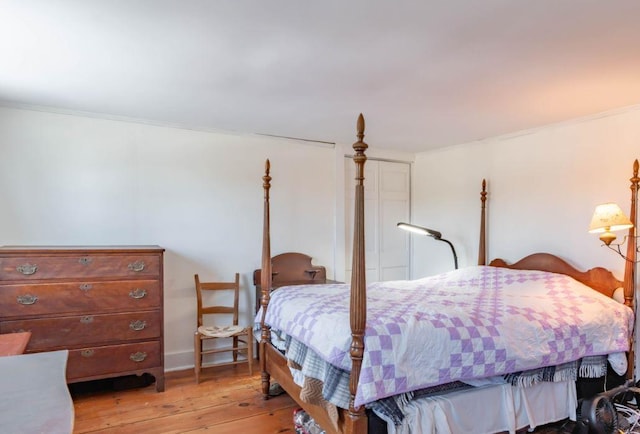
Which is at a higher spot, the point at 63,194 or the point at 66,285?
the point at 63,194

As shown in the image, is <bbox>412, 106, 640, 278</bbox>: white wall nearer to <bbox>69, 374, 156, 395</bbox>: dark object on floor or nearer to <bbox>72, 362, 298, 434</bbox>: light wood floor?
<bbox>72, 362, 298, 434</bbox>: light wood floor

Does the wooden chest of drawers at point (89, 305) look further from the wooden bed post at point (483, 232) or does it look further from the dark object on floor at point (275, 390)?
the wooden bed post at point (483, 232)

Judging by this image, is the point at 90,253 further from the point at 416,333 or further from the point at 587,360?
the point at 587,360

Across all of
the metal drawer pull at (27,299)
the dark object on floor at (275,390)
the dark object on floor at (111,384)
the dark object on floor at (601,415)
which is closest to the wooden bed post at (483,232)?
the dark object on floor at (601,415)

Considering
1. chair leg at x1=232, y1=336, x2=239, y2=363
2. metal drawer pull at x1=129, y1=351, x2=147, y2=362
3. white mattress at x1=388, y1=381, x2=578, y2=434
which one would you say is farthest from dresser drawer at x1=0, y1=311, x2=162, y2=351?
white mattress at x1=388, y1=381, x2=578, y2=434

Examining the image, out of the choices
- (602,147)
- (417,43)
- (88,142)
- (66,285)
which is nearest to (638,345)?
(602,147)

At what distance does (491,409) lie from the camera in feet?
7.62

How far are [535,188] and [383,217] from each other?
1.73m

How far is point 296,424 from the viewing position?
2523mm

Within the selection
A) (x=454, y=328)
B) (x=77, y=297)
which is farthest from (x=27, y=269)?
(x=454, y=328)

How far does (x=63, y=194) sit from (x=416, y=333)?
9.88 feet

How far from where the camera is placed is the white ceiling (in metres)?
1.71

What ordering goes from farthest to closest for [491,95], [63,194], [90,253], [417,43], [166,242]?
[166,242] < [63,194] < [90,253] < [491,95] < [417,43]

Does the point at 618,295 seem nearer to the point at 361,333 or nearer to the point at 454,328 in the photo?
the point at 454,328
